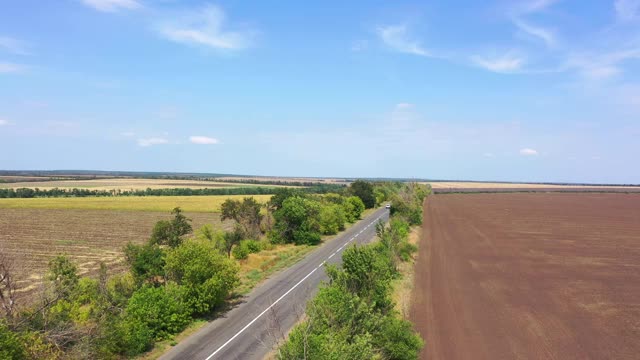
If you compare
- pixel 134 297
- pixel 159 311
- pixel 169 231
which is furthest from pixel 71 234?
pixel 159 311

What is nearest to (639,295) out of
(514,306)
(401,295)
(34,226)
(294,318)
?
(514,306)

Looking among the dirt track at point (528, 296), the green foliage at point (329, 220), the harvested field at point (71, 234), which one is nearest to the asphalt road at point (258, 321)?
the dirt track at point (528, 296)

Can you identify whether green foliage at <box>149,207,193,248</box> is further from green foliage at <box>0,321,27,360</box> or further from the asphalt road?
green foliage at <box>0,321,27,360</box>

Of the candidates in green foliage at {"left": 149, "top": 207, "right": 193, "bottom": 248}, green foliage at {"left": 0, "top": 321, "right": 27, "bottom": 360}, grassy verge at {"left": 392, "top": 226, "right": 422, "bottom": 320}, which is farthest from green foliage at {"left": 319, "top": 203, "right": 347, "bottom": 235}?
green foliage at {"left": 0, "top": 321, "right": 27, "bottom": 360}

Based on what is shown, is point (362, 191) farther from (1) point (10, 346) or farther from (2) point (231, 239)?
(1) point (10, 346)

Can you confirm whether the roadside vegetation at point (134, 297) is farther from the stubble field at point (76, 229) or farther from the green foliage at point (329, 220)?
the green foliage at point (329, 220)
